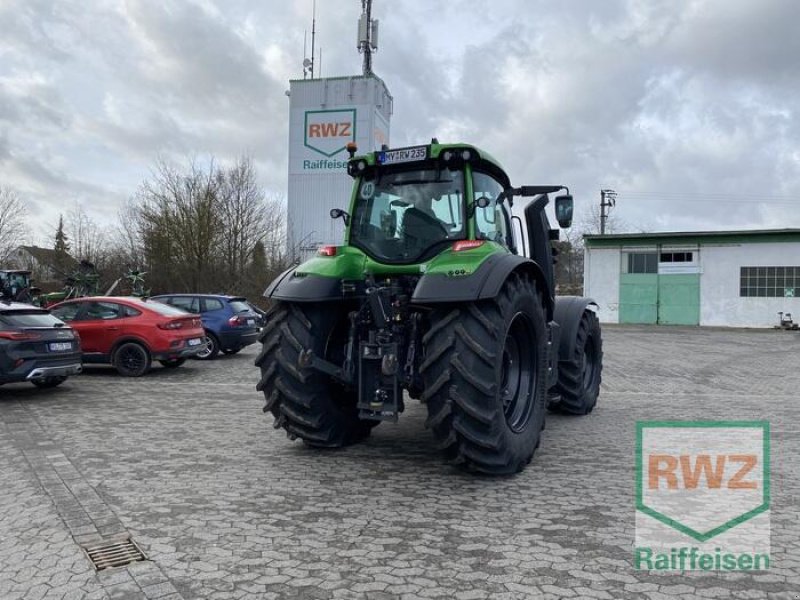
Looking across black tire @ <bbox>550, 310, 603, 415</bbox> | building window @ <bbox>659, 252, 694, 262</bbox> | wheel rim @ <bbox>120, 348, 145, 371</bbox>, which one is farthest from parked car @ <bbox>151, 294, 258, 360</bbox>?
building window @ <bbox>659, 252, 694, 262</bbox>

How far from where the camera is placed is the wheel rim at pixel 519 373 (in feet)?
18.3

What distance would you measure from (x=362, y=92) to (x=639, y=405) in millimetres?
29515

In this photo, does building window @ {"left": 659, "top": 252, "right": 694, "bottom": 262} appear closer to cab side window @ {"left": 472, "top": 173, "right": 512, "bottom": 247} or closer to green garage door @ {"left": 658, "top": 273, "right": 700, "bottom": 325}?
green garage door @ {"left": 658, "top": 273, "right": 700, "bottom": 325}

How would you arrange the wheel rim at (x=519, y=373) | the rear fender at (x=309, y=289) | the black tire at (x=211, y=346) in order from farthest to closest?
the black tire at (x=211, y=346) < the wheel rim at (x=519, y=373) < the rear fender at (x=309, y=289)

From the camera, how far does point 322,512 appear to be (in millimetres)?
4312

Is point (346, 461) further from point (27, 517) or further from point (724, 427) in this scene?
point (724, 427)

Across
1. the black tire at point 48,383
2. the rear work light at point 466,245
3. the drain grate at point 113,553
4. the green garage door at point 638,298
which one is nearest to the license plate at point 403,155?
the rear work light at point 466,245

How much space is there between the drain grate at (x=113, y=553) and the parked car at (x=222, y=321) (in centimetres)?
1126

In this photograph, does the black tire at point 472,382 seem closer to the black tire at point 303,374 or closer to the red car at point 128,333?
the black tire at point 303,374

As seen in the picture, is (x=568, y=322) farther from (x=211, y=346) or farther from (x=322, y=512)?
(x=211, y=346)

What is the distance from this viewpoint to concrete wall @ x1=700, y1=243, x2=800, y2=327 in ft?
98.1

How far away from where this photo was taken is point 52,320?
9.70 metres

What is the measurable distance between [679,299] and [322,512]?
102 ft

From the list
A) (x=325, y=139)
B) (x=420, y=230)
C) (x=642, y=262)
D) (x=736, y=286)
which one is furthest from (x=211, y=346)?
(x=736, y=286)
